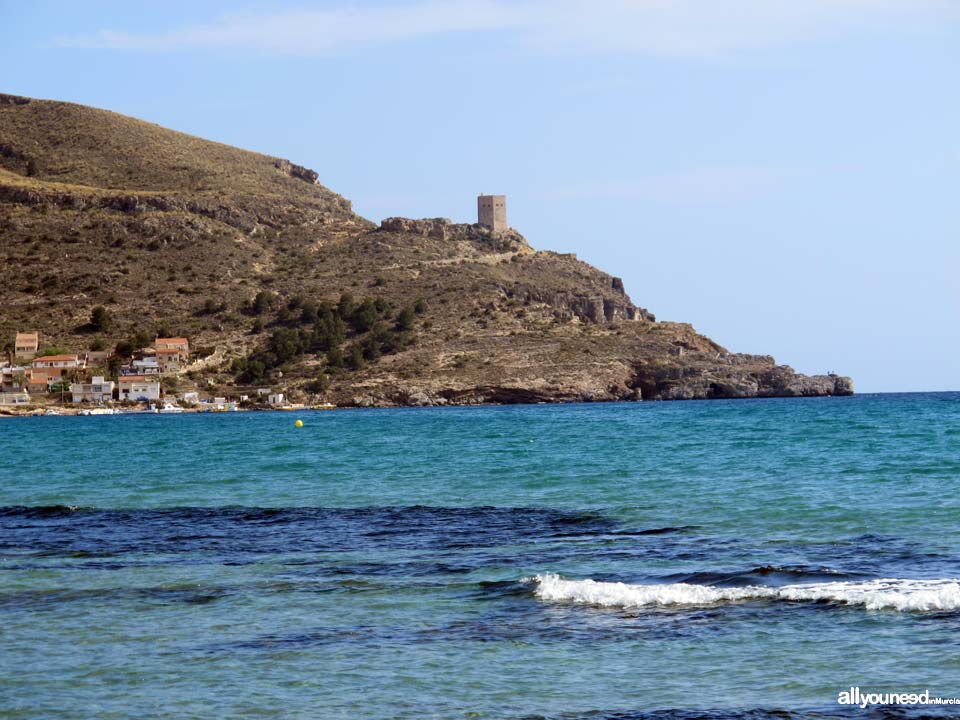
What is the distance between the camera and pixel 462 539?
70.0ft

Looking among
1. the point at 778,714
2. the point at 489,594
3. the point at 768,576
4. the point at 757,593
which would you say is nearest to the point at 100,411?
the point at 489,594

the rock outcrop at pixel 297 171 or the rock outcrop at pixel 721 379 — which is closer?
the rock outcrop at pixel 721 379

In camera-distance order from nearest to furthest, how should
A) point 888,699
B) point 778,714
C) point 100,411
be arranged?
1. point 778,714
2. point 888,699
3. point 100,411

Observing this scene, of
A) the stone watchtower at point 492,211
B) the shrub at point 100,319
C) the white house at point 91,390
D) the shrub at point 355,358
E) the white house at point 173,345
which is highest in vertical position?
the stone watchtower at point 492,211

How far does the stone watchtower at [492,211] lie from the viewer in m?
162

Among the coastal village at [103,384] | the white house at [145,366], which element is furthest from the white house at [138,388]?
the white house at [145,366]

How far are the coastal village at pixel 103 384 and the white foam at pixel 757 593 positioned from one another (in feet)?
331

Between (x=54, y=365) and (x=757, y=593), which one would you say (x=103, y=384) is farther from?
(x=757, y=593)

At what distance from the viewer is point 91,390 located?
4552 inches

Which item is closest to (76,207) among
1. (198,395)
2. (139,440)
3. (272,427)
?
(198,395)

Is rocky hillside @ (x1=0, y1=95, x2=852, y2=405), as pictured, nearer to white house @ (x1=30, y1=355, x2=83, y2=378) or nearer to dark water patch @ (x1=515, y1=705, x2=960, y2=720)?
white house @ (x1=30, y1=355, x2=83, y2=378)

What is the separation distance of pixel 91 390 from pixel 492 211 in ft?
209

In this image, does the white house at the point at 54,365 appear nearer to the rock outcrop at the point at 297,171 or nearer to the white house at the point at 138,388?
the white house at the point at 138,388

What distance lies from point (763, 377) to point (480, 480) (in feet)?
359
